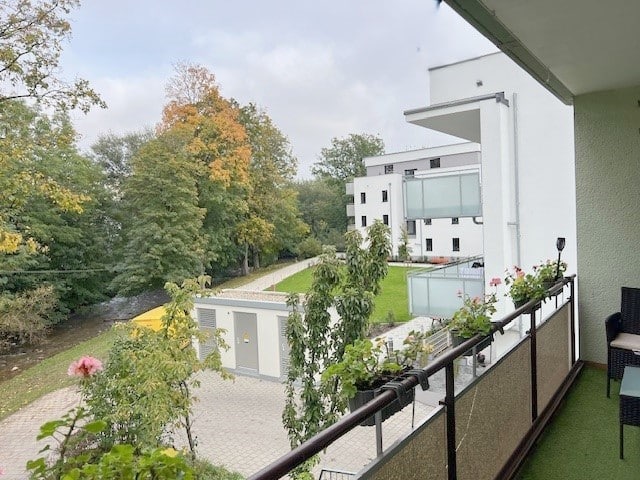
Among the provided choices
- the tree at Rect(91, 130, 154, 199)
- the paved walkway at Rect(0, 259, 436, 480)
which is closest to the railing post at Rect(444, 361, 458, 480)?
the paved walkway at Rect(0, 259, 436, 480)

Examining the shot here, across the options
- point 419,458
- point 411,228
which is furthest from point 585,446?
point 411,228

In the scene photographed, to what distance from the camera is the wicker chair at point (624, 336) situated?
2812mm

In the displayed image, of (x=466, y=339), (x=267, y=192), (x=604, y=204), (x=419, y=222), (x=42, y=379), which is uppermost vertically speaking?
(x=267, y=192)

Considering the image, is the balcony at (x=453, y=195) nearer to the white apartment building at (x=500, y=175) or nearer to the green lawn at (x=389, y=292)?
the white apartment building at (x=500, y=175)

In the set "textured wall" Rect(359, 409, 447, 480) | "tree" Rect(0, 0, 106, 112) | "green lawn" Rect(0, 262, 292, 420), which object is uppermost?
"tree" Rect(0, 0, 106, 112)

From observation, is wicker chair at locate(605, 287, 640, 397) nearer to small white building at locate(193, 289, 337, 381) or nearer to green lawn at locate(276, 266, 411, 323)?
small white building at locate(193, 289, 337, 381)

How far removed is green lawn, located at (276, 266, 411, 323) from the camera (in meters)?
15.0

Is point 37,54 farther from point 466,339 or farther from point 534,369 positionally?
point 534,369

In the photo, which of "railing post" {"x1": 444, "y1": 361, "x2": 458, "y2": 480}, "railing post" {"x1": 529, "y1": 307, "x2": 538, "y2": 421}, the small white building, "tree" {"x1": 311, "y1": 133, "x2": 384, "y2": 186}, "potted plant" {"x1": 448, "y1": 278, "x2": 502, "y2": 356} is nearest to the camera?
"railing post" {"x1": 444, "y1": 361, "x2": 458, "y2": 480}

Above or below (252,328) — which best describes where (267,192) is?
above

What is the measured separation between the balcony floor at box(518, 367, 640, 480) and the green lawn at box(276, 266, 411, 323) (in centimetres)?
890

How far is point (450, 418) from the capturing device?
4.58 ft

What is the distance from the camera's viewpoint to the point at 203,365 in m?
6.59

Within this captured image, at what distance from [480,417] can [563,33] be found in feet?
5.68
